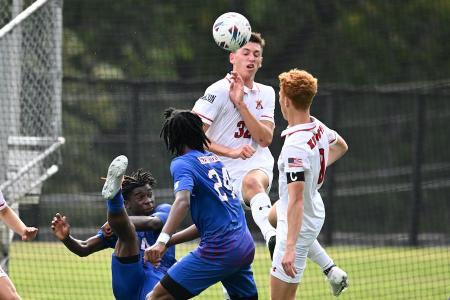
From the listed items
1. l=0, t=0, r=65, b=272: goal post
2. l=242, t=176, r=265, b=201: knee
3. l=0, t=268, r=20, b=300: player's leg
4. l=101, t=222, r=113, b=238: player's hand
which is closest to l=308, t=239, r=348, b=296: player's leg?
l=242, t=176, r=265, b=201: knee

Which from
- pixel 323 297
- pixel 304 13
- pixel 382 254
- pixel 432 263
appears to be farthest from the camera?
pixel 304 13

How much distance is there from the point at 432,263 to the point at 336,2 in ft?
23.4

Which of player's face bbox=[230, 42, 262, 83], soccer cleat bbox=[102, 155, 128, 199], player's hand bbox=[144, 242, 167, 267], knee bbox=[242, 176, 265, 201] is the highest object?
player's face bbox=[230, 42, 262, 83]

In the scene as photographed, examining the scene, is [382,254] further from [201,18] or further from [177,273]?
[177,273]

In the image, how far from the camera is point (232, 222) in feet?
23.3

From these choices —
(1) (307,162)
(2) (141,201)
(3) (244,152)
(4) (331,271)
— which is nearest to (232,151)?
(3) (244,152)

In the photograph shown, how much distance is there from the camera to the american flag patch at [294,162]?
283 inches

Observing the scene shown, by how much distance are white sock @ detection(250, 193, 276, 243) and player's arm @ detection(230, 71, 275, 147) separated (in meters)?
0.47

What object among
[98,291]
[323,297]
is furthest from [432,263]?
[98,291]

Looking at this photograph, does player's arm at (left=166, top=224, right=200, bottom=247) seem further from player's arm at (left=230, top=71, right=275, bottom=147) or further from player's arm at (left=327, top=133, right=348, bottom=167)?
player's arm at (left=230, top=71, right=275, bottom=147)

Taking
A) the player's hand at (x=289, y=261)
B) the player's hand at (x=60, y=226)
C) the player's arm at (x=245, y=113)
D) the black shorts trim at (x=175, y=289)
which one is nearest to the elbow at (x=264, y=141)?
the player's arm at (x=245, y=113)

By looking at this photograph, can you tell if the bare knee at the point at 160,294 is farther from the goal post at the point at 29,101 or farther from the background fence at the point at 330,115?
the background fence at the point at 330,115

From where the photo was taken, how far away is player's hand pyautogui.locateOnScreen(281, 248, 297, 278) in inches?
279

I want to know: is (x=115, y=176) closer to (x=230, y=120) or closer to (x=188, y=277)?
(x=188, y=277)
